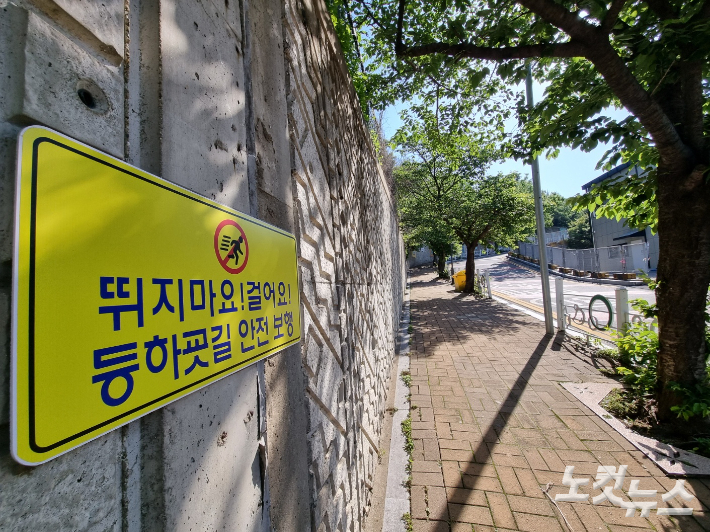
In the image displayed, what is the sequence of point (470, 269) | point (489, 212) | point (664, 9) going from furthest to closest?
point (470, 269) < point (489, 212) < point (664, 9)

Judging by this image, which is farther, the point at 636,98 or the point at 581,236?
the point at 581,236

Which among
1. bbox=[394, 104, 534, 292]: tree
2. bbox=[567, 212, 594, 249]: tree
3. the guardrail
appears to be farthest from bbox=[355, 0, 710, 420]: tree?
bbox=[567, 212, 594, 249]: tree

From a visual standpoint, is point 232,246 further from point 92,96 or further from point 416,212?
point 416,212

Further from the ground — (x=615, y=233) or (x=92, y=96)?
(x=615, y=233)

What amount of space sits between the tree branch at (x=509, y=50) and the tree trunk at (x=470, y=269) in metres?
11.9

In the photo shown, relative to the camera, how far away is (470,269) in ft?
49.2

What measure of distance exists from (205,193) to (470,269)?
50.1ft

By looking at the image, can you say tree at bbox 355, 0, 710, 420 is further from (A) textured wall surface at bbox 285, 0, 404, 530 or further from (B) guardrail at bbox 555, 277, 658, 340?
(A) textured wall surface at bbox 285, 0, 404, 530

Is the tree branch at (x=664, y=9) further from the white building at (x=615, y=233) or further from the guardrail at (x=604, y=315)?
the white building at (x=615, y=233)

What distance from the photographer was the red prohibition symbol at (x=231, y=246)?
813 mm

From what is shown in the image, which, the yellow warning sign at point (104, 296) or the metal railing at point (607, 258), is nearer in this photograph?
the yellow warning sign at point (104, 296)

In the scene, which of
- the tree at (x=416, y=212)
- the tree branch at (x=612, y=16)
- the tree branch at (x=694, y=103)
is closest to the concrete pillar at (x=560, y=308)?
the tree branch at (x=694, y=103)
